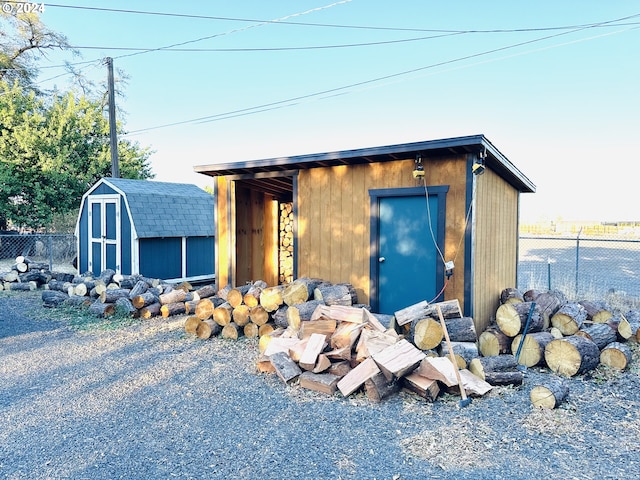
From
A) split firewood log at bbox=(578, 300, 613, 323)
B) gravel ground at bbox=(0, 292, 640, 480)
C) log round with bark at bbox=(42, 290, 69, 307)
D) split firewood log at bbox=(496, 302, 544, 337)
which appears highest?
split firewood log at bbox=(496, 302, 544, 337)

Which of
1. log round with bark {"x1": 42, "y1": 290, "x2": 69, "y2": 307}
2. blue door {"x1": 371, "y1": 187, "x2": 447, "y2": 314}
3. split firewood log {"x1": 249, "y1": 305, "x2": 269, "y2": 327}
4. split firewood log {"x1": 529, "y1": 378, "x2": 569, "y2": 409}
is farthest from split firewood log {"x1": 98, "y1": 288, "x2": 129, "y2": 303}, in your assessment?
split firewood log {"x1": 529, "y1": 378, "x2": 569, "y2": 409}

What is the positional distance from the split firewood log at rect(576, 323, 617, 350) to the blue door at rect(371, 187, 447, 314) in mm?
1783

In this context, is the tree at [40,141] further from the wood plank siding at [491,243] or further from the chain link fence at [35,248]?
the wood plank siding at [491,243]

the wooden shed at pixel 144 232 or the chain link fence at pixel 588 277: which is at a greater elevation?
the wooden shed at pixel 144 232

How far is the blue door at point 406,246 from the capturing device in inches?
201

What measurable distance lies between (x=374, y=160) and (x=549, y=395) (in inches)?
138

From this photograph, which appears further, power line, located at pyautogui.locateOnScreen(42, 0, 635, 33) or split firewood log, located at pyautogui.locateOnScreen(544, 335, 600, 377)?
power line, located at pyautogui.locateOnScreen(42, 0, 635, 33)

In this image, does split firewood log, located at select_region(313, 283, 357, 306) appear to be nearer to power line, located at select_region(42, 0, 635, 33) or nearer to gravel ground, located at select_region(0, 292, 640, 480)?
gravel ground, located at select_region(0, 292, 640, 480)

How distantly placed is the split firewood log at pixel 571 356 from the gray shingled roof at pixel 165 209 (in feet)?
26.7

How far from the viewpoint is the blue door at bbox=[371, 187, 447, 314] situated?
510 centimetres

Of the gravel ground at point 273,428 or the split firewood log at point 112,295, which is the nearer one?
the gravel ground at point 273,428

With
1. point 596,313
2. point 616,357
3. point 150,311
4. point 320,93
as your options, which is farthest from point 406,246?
point 320,93

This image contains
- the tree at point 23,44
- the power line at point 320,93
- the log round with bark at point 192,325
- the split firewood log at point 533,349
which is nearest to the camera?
the split firewood log at point 533,349

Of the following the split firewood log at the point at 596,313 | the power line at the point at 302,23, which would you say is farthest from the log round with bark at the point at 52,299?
the split firewood log at the point at 596,313
